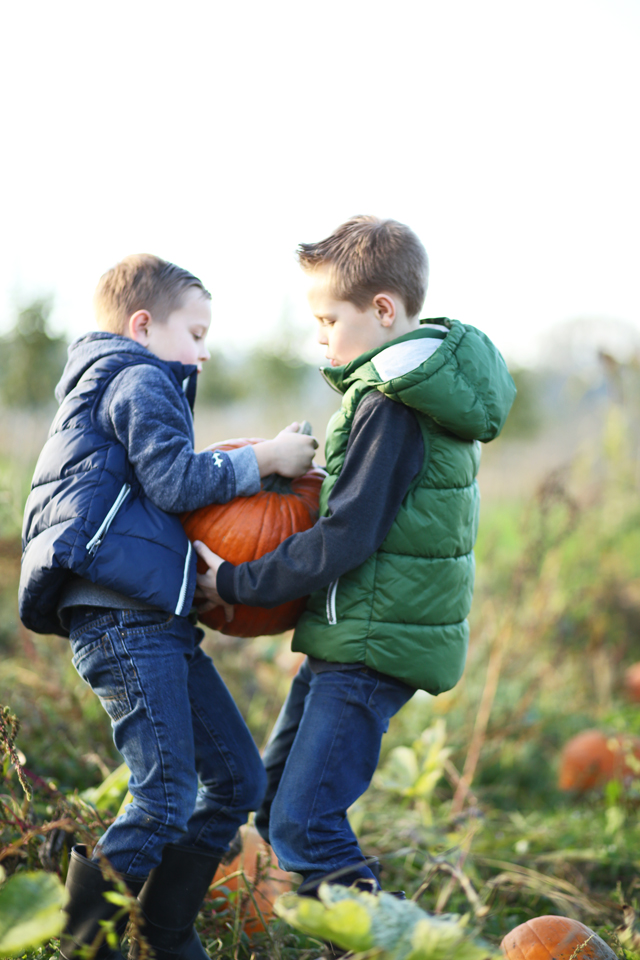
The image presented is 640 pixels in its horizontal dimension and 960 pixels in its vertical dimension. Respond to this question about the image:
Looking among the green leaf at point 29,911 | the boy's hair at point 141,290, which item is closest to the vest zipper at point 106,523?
the boy's hair at point 141,290

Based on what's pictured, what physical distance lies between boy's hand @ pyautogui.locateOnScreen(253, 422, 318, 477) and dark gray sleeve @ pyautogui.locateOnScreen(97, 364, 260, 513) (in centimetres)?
15

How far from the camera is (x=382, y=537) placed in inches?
85.0

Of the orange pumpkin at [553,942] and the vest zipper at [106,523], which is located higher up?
the vest zipper at [106,523]

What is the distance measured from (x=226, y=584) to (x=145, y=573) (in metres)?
0.25

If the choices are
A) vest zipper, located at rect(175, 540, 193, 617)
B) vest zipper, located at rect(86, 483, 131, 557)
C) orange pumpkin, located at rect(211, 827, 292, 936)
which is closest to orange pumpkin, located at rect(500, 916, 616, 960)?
orange pumpkin, located at rect(211, 827, 292, 936)

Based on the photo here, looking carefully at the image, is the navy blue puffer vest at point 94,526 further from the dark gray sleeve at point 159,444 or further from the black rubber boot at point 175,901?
the black rubber boot at point 175,901

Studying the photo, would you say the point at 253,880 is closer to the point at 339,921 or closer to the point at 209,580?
the point at 209,580

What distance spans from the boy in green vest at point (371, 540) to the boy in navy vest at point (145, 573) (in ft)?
0.72

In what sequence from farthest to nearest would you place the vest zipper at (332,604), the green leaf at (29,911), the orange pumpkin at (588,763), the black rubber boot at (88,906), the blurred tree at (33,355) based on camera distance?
the blurred tree at (33,355) → the orange pumpkin at (588,763) → the vest zipper at (332,604) → the black rubber boot at (88,906) → the green leaf at (29,911)

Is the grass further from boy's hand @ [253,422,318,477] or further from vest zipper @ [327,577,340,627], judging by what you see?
boy's hand @ [253,422,318,477]

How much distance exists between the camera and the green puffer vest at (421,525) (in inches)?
84.1

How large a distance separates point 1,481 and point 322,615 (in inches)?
95.7

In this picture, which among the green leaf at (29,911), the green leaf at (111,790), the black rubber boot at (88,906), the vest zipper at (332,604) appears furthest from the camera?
the green leaf at (111,790)

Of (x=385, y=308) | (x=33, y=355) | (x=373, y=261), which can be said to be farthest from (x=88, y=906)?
(x=33, y=355)
